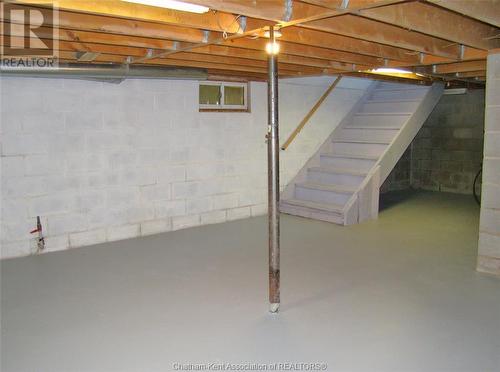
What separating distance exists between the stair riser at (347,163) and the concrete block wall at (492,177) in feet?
7.94

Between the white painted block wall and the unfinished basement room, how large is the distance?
0.07 ft

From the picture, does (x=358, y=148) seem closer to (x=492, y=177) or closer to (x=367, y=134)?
(x=367, y=134)

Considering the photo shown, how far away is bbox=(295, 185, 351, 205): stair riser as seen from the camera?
6.11 meters

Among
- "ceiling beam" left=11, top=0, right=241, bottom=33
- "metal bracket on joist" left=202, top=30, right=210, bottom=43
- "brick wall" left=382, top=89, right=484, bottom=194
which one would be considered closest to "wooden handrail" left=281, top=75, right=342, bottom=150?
"brick wall" left=382, top=89, right=484, bottom=194

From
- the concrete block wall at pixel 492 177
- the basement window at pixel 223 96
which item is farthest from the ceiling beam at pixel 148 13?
the basement window at pixel 223 96

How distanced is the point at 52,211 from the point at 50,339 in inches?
82.6

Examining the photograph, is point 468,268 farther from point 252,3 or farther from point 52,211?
point 52,211

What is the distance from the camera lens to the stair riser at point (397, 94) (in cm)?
690

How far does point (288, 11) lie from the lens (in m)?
2.71

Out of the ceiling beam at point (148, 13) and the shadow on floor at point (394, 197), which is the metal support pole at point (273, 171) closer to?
the ceiling beam at point (148, 13)

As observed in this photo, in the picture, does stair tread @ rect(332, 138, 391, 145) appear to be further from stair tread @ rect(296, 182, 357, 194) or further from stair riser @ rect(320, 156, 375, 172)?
stair tread @ rect(296, 182, 357, 194)

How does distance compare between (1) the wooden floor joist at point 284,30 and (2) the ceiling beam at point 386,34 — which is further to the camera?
(2) the ceiling beam at point 386,34

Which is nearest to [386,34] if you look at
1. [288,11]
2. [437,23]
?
[437,23]

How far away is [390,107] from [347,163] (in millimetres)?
1227
